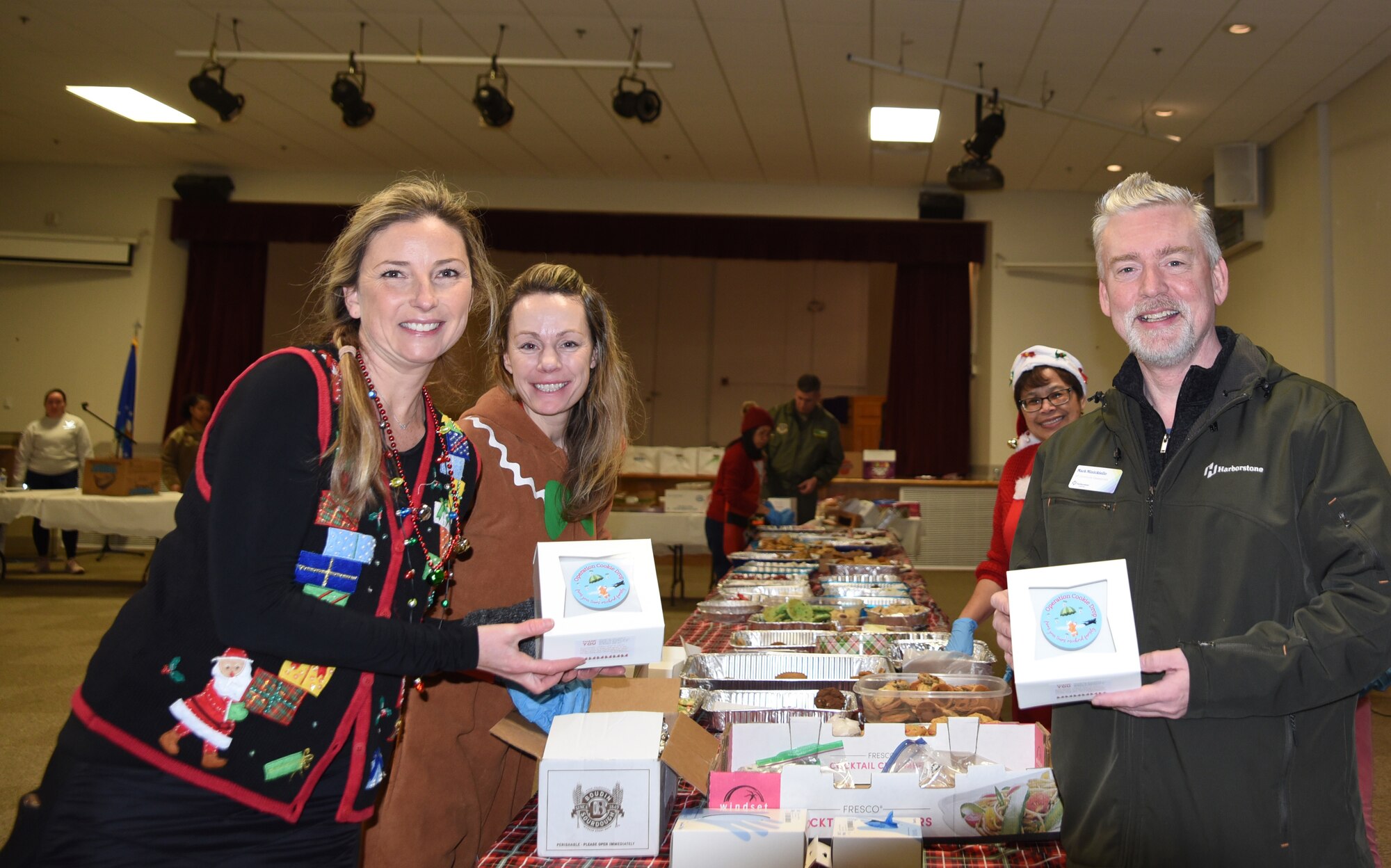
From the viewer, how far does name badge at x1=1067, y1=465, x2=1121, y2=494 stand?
4.56 ft

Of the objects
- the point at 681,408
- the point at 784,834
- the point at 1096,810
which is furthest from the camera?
the point at 681,408

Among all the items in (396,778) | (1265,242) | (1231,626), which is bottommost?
(396,778)

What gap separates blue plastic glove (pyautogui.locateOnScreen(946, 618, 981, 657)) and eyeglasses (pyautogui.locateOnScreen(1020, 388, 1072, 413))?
27.1 inches

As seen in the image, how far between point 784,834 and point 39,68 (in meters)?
8.94

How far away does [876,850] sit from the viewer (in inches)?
45.4

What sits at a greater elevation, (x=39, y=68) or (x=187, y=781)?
(x=39, y=68)

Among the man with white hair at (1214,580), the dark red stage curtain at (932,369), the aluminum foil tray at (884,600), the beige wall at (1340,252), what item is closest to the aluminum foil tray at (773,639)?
the aluminum foil tray at (884,600)

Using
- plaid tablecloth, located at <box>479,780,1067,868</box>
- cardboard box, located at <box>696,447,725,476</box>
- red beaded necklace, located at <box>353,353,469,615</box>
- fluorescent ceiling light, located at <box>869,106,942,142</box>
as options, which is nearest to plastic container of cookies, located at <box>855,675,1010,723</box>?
plaid tablecloth, located at <box>479,780,1067,868</box>

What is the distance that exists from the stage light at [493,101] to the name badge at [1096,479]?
19.4ft

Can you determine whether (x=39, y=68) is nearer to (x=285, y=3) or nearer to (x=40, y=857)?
(x=285, y=3)

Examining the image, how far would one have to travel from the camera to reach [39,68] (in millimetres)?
7496

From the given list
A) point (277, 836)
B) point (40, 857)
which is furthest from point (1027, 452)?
point (40, 857)

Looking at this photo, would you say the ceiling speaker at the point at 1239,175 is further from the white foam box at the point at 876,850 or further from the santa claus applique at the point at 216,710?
the santa claus applique at the point at 216,710

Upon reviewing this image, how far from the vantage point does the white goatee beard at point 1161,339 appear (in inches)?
53.9
